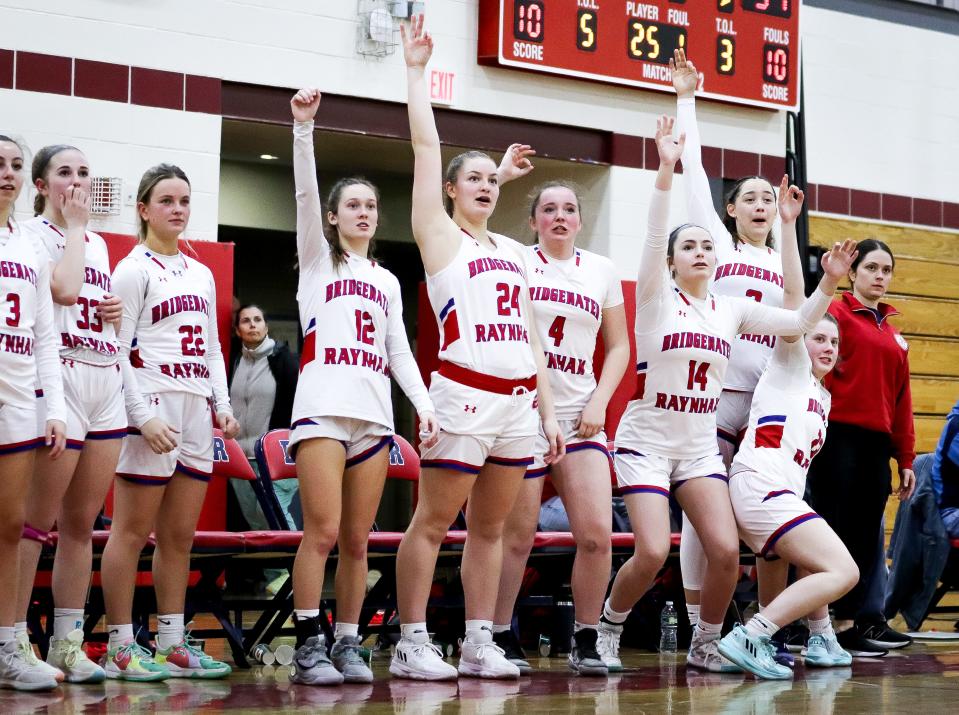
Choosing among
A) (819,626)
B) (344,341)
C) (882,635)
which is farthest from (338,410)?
(882,635)

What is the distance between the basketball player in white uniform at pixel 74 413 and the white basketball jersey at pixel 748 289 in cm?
263

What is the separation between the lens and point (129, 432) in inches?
201

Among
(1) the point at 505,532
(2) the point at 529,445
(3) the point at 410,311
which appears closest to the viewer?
(2) the point at 529,445

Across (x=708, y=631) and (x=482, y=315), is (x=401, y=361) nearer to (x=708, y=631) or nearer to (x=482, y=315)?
(x=482, y=315)

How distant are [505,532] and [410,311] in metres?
7.34

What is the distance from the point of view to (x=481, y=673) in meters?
5.06

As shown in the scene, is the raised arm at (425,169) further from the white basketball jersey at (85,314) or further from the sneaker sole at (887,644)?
the sneaker sole at (887,644)

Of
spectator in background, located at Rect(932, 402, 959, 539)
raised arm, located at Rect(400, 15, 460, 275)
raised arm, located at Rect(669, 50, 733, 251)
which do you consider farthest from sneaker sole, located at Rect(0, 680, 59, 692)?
spectator in background, located at Rect(932, 402, 959, 539)

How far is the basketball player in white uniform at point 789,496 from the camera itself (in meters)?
5.33

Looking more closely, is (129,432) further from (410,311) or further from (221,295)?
(410,311)

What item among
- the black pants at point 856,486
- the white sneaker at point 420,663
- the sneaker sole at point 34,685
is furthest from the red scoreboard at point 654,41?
the sneaker sole at point 34,685

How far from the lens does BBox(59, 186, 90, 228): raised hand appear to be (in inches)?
190

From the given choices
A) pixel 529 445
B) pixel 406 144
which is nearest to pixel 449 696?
pixel 529 445

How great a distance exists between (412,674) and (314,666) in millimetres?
386
